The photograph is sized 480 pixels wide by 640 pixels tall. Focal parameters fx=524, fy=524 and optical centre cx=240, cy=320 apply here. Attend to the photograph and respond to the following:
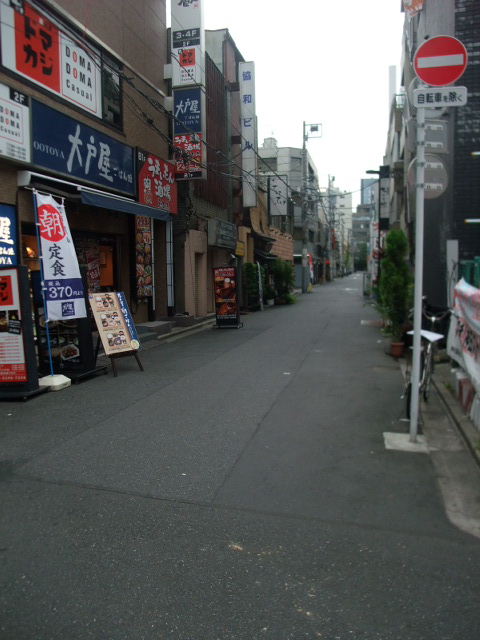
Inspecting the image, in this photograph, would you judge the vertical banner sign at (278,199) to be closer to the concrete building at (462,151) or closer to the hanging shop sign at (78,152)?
the hanging shop sign at (78,152)

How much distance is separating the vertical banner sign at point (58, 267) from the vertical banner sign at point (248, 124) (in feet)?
51.4

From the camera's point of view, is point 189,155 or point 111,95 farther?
point 189,155

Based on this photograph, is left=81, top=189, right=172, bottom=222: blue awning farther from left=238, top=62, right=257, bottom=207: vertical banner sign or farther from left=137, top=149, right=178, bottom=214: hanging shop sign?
left=238, top=62, right=257, bottom=207: vertical banner sign

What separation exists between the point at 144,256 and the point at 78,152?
4.44m

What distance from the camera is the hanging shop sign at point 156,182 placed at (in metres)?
15.0

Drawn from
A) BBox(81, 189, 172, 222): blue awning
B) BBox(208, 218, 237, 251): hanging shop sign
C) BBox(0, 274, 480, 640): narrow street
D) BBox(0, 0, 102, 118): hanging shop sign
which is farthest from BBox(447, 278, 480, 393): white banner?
BBox(208, 218, 237, 251): hanging shop sign

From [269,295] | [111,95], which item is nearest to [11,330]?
[111,95]

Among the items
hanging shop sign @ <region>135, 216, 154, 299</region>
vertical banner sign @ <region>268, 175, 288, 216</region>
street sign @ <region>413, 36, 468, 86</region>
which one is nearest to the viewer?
street sign @ <region>413, 36, 468, 86</region>

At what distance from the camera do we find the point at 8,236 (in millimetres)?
10086

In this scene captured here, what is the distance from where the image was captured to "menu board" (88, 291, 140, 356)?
960cm

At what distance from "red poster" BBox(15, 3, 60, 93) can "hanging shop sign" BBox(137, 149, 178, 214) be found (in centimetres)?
402

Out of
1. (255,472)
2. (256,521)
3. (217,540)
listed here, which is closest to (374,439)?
(255,472)

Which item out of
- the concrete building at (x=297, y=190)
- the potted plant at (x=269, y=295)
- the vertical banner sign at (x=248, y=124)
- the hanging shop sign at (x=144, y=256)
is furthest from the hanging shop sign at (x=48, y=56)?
the concrete building at (x=297, y=190)

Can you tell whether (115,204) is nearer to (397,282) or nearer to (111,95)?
(111,95)
